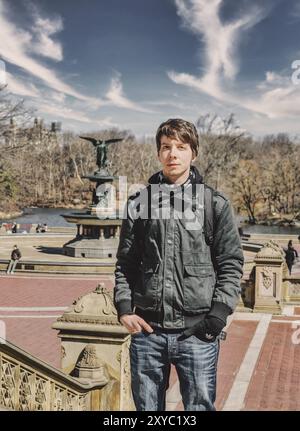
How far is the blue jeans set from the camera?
3.03 metres

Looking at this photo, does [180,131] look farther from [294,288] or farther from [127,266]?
[294,288]

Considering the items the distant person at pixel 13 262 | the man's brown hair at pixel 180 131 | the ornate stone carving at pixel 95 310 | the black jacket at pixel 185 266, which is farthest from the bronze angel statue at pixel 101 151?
the black jacket at pixel 185 266

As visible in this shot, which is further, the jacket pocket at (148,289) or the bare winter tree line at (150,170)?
the bare winter tree line at (150,170)

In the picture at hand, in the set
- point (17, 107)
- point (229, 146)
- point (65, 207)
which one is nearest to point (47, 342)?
point (17, 107)

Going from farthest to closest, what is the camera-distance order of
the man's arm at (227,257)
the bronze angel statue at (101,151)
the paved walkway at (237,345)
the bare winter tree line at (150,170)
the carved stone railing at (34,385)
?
the bare winter tree line at (150,170), the bronze angel statue at (101,151), the paved walkway at (237,345), the carved stone railing at (34,385), the man's arm at (227,257)

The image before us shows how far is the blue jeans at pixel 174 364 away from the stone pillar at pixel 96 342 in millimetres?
1902

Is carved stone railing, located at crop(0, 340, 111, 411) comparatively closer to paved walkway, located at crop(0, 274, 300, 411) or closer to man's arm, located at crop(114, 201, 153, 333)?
man's arm, located at crop(114, 201, 153, 333)

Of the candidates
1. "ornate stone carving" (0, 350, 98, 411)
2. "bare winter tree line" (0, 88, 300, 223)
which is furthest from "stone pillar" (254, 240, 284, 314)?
"bare winter tree line" (0, 88, 300, 223)

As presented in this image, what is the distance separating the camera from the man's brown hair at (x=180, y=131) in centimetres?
315

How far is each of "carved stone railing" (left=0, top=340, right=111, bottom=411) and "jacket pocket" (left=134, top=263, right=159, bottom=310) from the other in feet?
4.76

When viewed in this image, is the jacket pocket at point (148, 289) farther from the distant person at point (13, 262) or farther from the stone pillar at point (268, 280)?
the distant person at point (13, 262)

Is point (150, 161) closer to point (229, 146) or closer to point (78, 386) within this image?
point (229, 146)

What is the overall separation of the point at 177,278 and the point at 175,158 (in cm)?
72
